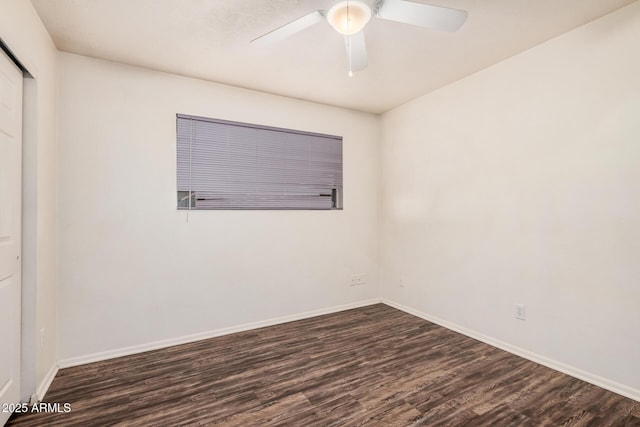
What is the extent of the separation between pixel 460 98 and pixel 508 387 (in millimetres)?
2572

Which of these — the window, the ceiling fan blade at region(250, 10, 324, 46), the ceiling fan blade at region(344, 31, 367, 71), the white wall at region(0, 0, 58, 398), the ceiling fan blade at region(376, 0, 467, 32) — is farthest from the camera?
the window

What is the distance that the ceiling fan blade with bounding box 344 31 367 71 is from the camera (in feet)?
6.47

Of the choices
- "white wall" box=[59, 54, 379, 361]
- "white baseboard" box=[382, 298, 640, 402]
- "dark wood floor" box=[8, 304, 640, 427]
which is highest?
"white wall" box=[59, 54, 379, 361]

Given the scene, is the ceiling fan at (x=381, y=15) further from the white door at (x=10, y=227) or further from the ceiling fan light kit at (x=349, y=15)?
the white door at (x=10, y=227)

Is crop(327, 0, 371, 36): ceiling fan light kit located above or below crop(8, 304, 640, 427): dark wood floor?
above

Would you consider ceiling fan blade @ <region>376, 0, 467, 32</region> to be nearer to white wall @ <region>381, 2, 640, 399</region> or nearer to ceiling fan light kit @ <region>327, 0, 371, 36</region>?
ceiling fan light kit @ <region>327, 0, 371, 36</region>

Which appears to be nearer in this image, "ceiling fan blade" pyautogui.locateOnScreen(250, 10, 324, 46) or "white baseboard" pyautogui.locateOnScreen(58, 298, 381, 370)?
"ceiling fan blade" pyautogui.locateOnScreen(250, 10, 324, 46)

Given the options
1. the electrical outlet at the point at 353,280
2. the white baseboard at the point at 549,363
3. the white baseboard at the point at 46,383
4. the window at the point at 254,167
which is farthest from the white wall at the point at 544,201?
the white baseboard at the point at 46,383

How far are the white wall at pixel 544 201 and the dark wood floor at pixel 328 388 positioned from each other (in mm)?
362

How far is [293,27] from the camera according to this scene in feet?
6.03

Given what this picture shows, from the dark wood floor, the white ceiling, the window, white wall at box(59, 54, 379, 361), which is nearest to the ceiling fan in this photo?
the white ceiling

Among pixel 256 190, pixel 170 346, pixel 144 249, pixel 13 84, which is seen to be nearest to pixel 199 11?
pixel 13 84

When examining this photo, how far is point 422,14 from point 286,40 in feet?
3.58

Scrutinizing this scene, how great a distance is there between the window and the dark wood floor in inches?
56.1
